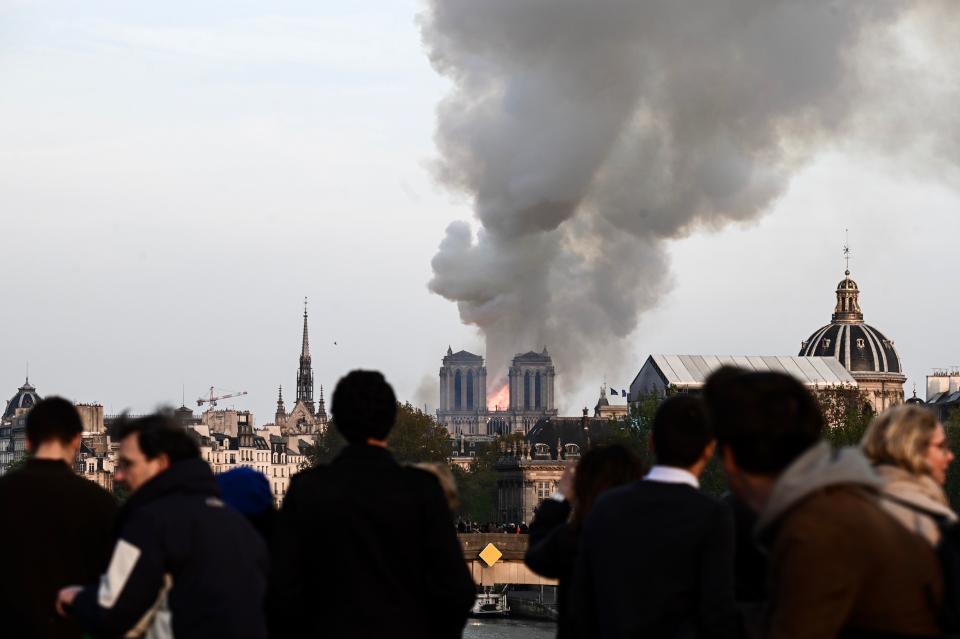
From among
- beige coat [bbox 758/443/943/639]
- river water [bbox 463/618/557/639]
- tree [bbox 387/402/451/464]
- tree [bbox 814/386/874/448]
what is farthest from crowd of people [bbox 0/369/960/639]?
tree [bbox 387/402/451/464]

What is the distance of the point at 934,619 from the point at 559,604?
4.60m

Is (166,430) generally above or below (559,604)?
above

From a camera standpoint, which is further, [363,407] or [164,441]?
[363,407]

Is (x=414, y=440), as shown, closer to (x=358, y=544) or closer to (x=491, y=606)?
(x=491, y=606)

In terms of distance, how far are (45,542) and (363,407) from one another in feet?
6.54

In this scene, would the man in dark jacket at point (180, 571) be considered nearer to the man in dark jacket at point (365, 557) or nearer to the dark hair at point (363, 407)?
the man in dark jacket at point (365, 557)

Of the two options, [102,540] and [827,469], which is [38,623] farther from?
[827,469]

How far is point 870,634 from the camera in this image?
8.68 metres

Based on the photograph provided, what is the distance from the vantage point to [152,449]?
11664mm

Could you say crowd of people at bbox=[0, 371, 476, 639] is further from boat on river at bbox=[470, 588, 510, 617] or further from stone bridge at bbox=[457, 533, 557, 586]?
boat on river at bbox=[470, 588, 510, 617]

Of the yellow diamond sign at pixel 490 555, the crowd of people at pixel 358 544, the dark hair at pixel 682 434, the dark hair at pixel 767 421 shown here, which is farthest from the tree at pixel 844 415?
the dark hair at pixel 767 421

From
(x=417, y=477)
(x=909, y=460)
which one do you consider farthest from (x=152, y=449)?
(x=909, y=460)

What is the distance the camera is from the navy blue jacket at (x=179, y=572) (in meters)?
11.0

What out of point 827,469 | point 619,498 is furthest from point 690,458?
point 827,469
